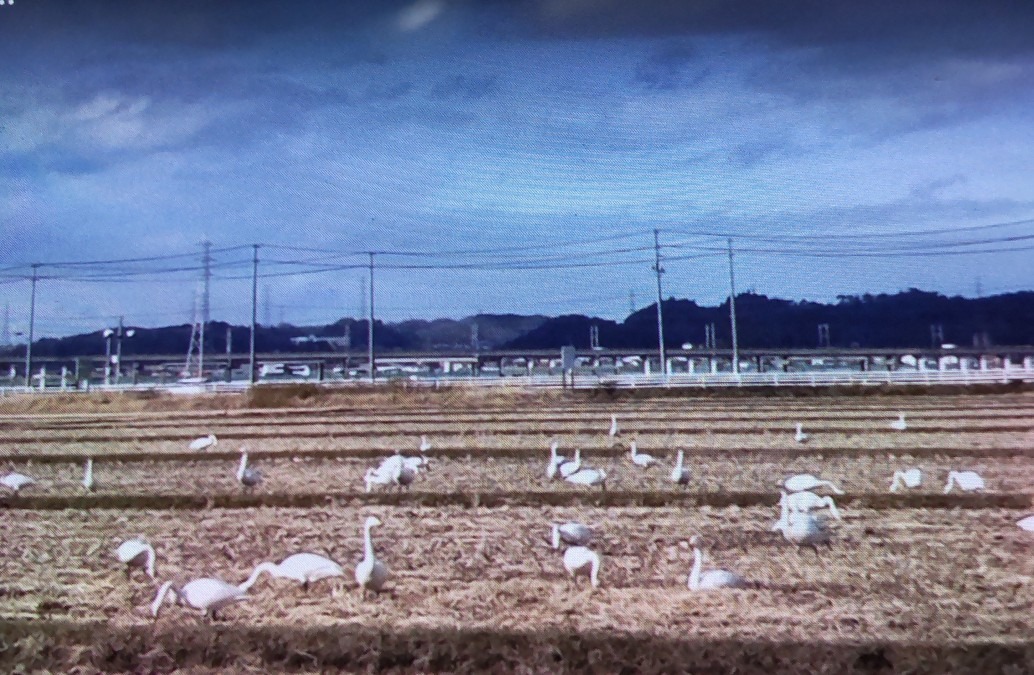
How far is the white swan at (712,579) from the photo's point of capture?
2234mm

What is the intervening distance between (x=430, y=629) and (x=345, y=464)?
11.2ft

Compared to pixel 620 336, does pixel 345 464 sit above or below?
below

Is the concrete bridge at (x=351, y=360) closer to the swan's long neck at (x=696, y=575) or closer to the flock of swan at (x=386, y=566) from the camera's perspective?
the flock of swan at (x=386, y=566)

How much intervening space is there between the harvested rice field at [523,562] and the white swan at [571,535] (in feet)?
0.17

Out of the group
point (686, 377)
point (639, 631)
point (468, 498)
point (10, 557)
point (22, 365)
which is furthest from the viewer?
point (686, 377)

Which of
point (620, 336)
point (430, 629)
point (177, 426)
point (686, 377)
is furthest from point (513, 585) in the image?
point (686, 377)

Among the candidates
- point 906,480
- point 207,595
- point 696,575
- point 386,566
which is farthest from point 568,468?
point 207,595

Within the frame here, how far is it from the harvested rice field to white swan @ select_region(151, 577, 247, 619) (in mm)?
41

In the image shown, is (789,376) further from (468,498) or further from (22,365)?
(22,365)

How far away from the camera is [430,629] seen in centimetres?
198

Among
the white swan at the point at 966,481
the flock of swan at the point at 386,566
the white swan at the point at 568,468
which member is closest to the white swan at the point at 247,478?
the flock of swan at the point at 386,566

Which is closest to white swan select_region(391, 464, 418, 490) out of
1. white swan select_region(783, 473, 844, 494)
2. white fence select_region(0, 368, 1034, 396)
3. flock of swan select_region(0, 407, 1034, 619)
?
flock of swan select_region(0, 407, 1034, 619)

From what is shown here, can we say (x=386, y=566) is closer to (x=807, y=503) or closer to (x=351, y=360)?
(x=807, y=503)

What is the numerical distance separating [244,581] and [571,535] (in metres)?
1.04
